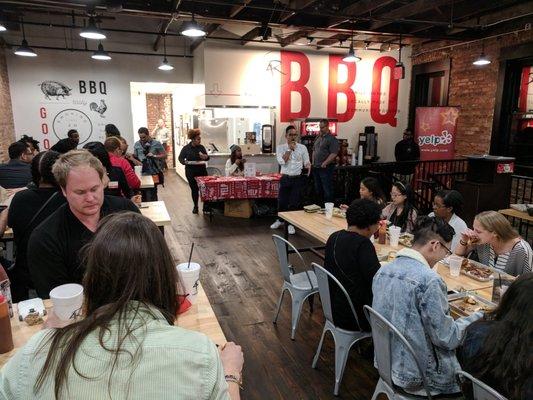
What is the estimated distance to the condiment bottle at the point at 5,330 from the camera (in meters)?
1.58

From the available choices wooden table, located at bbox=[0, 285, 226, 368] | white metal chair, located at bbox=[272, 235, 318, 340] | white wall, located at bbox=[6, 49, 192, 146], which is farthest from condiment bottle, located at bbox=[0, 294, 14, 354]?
white wall, located at bbox=[6, 49, 192, 146]

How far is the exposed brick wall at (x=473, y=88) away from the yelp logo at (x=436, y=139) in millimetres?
460

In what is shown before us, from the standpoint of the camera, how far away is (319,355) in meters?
3.12

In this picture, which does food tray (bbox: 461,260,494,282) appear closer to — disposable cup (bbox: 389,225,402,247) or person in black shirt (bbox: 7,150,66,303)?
disposable cup (bbox: 389,225,402,247)

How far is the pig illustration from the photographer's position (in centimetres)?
896

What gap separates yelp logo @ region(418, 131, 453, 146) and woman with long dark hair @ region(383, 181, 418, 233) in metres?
5.05

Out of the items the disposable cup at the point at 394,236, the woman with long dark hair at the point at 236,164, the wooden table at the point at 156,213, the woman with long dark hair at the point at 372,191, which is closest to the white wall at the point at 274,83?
the woman with long dark hair at the point at 236,164

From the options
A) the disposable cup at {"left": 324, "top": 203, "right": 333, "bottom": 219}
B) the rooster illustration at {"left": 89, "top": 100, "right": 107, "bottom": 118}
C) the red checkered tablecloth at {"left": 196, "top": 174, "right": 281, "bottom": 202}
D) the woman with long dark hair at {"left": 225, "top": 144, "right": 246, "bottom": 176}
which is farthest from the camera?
the rooster illustration at {"left": 89, "top": 100, "right": 107, "bottom": 118}

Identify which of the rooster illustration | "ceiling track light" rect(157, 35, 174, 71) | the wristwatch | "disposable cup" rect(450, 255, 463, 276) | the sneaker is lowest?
the sneaker

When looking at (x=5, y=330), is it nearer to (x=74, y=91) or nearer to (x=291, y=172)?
(x=291, y=172)

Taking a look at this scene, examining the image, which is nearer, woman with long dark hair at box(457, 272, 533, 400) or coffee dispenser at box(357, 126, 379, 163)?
woman with long dark hair at box(457, 272, 533, 400)

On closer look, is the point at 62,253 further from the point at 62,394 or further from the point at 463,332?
the point at 463,332

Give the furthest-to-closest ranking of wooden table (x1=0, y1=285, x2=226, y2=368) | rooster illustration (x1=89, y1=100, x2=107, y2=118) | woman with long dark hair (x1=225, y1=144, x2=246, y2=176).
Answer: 1. rooster illustration (x1=89, y1=100, x2=107, y2=118)
2. woman with long dark hair (x1=225, y1=144, x2=246, y2=176)
3. wooden table (x1=0, y1=285, x2=226, y2=368)

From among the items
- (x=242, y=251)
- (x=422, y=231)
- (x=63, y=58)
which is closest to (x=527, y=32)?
(x=242, y=251)
